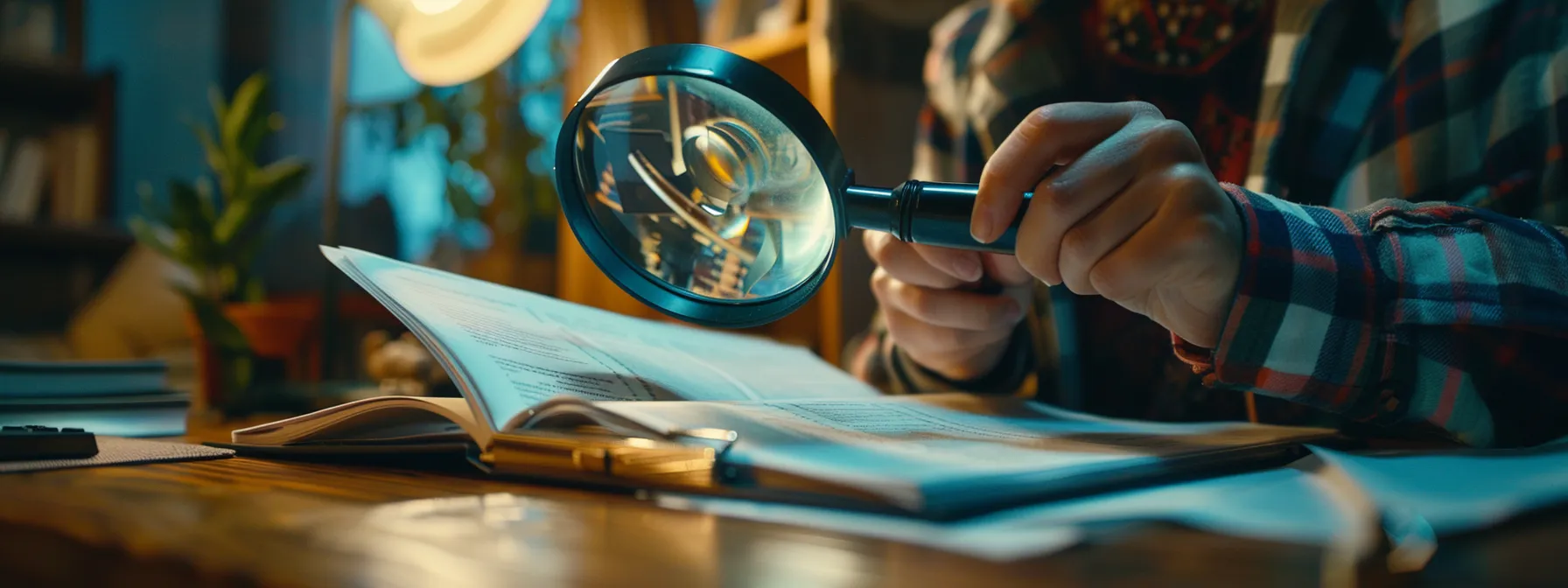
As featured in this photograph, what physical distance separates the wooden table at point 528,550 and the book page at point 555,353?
10 centimetres

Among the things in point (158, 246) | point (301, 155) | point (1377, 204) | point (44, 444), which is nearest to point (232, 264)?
point (158, 246)

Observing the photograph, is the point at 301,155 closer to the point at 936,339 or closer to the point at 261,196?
the point at 261,196

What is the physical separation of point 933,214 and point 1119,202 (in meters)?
0.09

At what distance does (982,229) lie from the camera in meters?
0.47

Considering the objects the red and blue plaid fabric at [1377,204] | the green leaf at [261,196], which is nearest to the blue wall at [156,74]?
the green leaf at [261,196]

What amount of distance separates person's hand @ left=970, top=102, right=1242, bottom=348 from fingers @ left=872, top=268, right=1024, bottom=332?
0.18 meters

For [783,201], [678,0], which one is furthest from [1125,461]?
[678,0]

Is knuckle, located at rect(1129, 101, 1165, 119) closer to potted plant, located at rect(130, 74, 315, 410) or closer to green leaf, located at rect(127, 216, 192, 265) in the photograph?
potted plant, located at rect(130, 74, 315, 410)

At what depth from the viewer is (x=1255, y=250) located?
0.46 m

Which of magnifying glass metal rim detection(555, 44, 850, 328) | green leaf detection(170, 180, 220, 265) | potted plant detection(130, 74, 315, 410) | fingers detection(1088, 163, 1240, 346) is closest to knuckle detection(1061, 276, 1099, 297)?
fingers detection(1088, 163, 1240, 346)

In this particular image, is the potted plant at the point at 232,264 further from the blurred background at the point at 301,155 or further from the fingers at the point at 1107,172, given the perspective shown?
the fingers at the point at 1107,172

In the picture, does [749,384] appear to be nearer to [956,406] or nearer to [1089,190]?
[956,406]

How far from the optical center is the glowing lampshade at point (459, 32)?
1.01m

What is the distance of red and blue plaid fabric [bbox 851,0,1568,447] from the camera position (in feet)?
1.59
